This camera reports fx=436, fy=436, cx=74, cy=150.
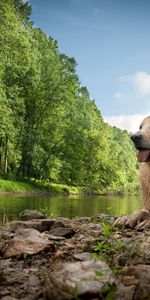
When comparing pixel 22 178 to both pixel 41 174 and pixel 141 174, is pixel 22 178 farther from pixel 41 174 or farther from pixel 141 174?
pixel 141 174

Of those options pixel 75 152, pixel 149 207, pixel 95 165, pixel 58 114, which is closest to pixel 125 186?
pixel 95 165

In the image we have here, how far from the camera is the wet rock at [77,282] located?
133 inches

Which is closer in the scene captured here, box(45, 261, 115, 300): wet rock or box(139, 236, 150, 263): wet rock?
box(45, 261, 115, 300): wet rock

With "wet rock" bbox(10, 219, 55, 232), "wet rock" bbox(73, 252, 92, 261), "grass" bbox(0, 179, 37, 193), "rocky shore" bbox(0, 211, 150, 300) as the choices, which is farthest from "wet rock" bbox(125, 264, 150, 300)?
"grass" bbox(0, 179, 37, 193)

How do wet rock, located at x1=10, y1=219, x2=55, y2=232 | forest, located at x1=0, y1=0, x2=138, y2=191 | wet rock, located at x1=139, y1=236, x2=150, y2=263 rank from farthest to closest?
1. forest, located at x1=0, y1=0, x2=138, y2=191
2. wet rock, located at x1=10, y1=219, x2=55, y2=232
3. wet rock, located at x1=139, y1=236, x2=150, y2=263

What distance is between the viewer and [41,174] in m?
43.8

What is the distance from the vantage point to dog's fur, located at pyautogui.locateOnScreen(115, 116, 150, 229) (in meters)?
6.04

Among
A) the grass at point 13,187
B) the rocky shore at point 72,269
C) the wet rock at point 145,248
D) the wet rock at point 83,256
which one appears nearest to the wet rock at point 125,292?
the rocky shore at point 72,269

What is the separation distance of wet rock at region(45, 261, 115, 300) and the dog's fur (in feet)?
8.10

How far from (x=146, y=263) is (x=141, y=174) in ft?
8.16

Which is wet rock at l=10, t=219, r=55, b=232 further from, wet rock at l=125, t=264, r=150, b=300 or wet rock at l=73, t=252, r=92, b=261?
wet rock at l=125, t=264, r=150, b=300

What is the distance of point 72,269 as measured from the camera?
364cm

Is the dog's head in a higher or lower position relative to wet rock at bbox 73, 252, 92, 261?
higher

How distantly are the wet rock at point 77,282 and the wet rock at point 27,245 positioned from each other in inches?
43.4
